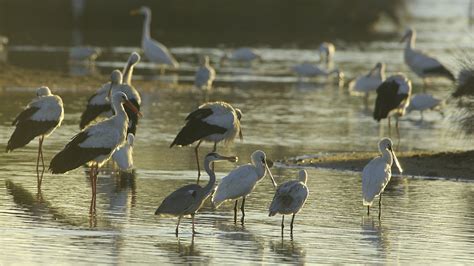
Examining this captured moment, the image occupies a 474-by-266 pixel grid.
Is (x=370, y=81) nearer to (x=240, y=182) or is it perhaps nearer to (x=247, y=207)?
(x=247, y=207)

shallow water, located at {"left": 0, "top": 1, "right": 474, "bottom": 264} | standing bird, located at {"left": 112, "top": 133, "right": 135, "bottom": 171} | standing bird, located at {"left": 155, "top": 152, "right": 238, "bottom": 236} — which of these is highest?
standing bird, located at {"left": 155, "top": 152, "right": 238, "bottom": 236}

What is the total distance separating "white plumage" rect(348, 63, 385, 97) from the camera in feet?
104

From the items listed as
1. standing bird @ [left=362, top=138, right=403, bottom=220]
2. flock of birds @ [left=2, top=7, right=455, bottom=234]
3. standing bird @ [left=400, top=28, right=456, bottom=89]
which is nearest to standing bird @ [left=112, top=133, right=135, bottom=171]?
flock of birds @ [left=2, top=7, right=455, bottom=234]

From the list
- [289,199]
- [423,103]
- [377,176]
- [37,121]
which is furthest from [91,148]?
[423,103]

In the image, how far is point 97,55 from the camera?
42.9 metres

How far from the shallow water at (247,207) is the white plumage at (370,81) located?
2081 millimetres

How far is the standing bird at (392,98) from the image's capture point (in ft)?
81.4

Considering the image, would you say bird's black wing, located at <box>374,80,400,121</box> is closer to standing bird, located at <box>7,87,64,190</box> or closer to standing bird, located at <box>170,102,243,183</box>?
standing bird, located at <box>170,102,243,183</box>

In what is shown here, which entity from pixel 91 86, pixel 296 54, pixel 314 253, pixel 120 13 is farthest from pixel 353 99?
pixel 120 13

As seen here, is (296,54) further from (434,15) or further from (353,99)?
(434,15)

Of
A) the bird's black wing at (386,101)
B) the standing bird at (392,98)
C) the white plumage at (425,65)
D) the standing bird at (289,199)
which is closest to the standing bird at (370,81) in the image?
the white plumage at (425,65)

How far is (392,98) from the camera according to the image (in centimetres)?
2494

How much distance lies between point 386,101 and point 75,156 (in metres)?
9.94

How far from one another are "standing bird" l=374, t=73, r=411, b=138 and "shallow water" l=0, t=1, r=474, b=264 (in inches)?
19.9
